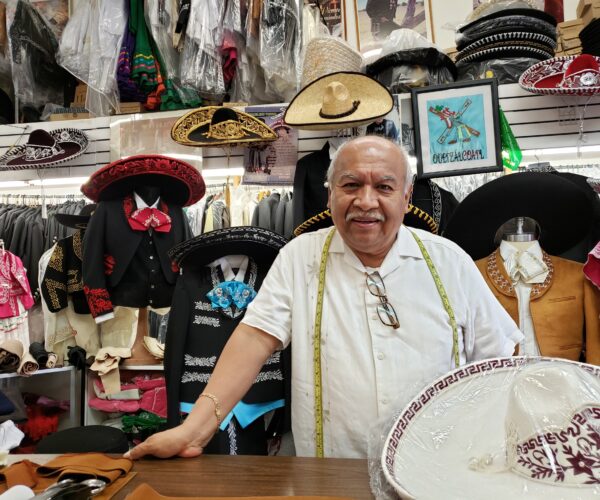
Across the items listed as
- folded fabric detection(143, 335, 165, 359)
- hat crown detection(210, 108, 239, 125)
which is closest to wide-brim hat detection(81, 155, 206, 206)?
hat crown detection(210, 108, 239, 125)

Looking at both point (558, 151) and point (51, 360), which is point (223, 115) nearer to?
point (51, 360)

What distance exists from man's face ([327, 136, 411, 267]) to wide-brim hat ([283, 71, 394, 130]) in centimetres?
150

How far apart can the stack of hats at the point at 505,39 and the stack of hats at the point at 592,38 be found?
0.24 metres

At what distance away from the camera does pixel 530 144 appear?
328cm

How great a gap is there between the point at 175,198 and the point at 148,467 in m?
2.27

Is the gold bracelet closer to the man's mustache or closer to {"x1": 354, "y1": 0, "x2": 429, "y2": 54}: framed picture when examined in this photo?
the man's mustache

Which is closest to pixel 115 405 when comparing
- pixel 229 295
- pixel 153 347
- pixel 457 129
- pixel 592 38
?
pixel 153 347

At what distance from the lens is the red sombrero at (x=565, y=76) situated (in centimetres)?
289

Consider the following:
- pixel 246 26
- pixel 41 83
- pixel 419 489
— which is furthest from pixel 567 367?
pixel 41 83

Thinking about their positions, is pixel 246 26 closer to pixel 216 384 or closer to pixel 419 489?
pixel 216 384

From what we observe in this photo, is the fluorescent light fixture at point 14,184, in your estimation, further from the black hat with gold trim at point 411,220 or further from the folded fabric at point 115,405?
the black hat with gold trim at point 411,220

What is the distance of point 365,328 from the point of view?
1.30 m

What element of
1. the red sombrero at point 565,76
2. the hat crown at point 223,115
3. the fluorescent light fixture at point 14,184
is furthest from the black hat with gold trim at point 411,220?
the fluorescent light fixture at point 14,184

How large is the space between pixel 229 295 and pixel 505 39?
2.46 metres
